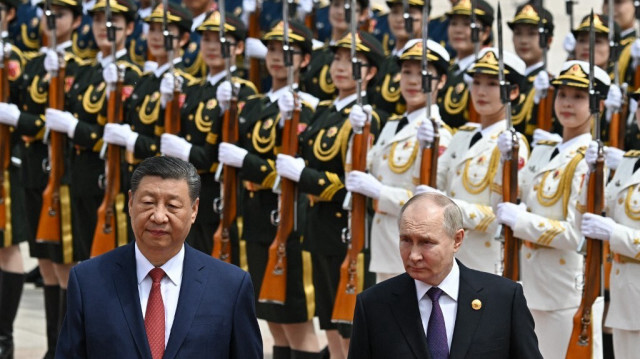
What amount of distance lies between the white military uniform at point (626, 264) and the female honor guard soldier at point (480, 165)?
80 cm

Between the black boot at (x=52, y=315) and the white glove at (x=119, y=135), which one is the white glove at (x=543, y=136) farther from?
the black boot at (x=52, y=315)

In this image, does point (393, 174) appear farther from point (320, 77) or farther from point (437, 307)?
point (437, 307)

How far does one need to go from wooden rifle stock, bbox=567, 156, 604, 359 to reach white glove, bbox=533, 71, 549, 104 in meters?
2.28

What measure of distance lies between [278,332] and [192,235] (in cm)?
106

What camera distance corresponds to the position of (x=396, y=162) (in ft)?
28.7

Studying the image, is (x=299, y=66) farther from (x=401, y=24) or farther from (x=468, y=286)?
(x=468, y=286)

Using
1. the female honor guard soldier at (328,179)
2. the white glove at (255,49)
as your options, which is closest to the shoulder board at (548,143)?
the female honor guard soldier at (328,179)

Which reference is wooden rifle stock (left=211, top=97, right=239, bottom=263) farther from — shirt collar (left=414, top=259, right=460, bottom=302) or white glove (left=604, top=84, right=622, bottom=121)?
shirt collar (left=414, top=259, right=460, bottom=302)

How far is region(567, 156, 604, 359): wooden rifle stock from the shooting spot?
750cm

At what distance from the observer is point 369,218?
9.24 metres

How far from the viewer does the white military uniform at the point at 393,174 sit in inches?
340

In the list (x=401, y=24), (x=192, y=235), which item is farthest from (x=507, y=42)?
(x=192, y=235)

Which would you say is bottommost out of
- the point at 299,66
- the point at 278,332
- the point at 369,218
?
the point at 278,332

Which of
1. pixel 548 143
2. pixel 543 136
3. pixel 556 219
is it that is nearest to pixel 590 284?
pixel 556 219
